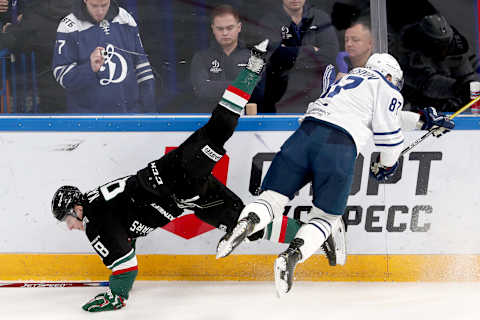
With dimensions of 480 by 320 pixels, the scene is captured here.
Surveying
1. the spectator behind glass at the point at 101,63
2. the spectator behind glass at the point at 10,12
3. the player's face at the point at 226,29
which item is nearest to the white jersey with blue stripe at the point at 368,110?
the player's face at the point at 226,29

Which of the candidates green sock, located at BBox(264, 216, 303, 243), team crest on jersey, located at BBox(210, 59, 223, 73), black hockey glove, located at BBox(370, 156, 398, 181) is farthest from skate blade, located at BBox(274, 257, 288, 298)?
team crest on jersey, located at BBox(210, 59, 223, 73)

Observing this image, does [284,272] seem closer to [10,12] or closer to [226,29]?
[226,29]

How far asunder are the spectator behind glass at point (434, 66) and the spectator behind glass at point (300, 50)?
17.1 inches

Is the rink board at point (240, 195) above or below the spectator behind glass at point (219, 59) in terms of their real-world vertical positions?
below

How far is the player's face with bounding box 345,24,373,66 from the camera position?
3496mm

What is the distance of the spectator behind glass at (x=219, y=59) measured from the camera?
3.48m

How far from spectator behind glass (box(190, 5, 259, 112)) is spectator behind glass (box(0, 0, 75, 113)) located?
763 millimetres

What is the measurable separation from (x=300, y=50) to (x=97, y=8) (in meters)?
1.17

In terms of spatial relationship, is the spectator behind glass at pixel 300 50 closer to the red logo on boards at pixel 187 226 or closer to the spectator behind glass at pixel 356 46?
the spectator behind glass at pixel 356 46

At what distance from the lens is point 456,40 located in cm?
363

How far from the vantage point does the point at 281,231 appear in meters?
2.93

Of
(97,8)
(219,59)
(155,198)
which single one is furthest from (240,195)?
(97,8)

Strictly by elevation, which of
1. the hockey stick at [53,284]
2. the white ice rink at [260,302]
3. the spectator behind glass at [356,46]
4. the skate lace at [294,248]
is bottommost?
the hockey stick at [53,284]

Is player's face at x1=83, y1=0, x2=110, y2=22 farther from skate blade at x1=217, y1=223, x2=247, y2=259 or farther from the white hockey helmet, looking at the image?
skate blade at x1=217, y1=223, x2=247, y2=259
